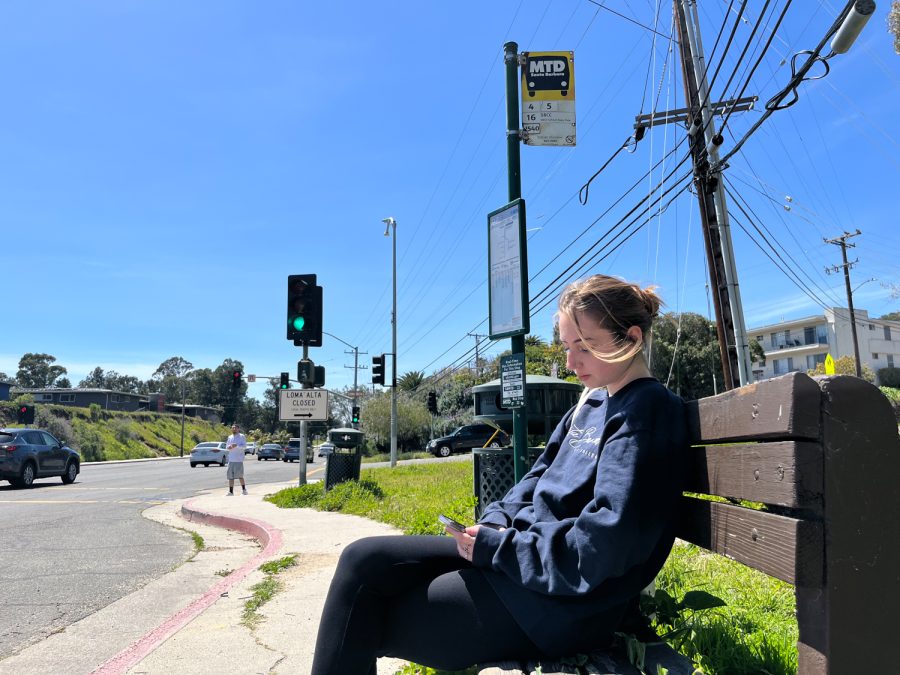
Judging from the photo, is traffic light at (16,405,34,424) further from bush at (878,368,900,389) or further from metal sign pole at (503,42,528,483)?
bush at (878,368,900,389)

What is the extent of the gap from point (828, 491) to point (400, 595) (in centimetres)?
126

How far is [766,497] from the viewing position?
1.45 m

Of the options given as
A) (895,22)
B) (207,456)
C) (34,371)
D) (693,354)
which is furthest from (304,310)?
(34,371)

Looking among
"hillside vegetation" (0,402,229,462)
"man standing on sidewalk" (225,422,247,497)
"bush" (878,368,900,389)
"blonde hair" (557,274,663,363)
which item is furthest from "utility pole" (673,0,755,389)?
"bush" (878,368,900,389)

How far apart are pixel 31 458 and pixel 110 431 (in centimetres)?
3991

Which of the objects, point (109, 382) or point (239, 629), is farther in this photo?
point (109, 382)

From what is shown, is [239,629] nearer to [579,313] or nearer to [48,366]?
[579,313]

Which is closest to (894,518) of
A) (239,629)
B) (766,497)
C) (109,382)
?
(766,497)

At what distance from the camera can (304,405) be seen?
41.5 ft

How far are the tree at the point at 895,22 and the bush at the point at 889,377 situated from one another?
54.8 meters

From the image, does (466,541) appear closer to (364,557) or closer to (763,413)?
(364,557)

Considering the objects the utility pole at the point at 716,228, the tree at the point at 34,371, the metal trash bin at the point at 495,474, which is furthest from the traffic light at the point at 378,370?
the tree at the point at 34,371

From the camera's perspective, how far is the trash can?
461 inches

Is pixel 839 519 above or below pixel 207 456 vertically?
above
